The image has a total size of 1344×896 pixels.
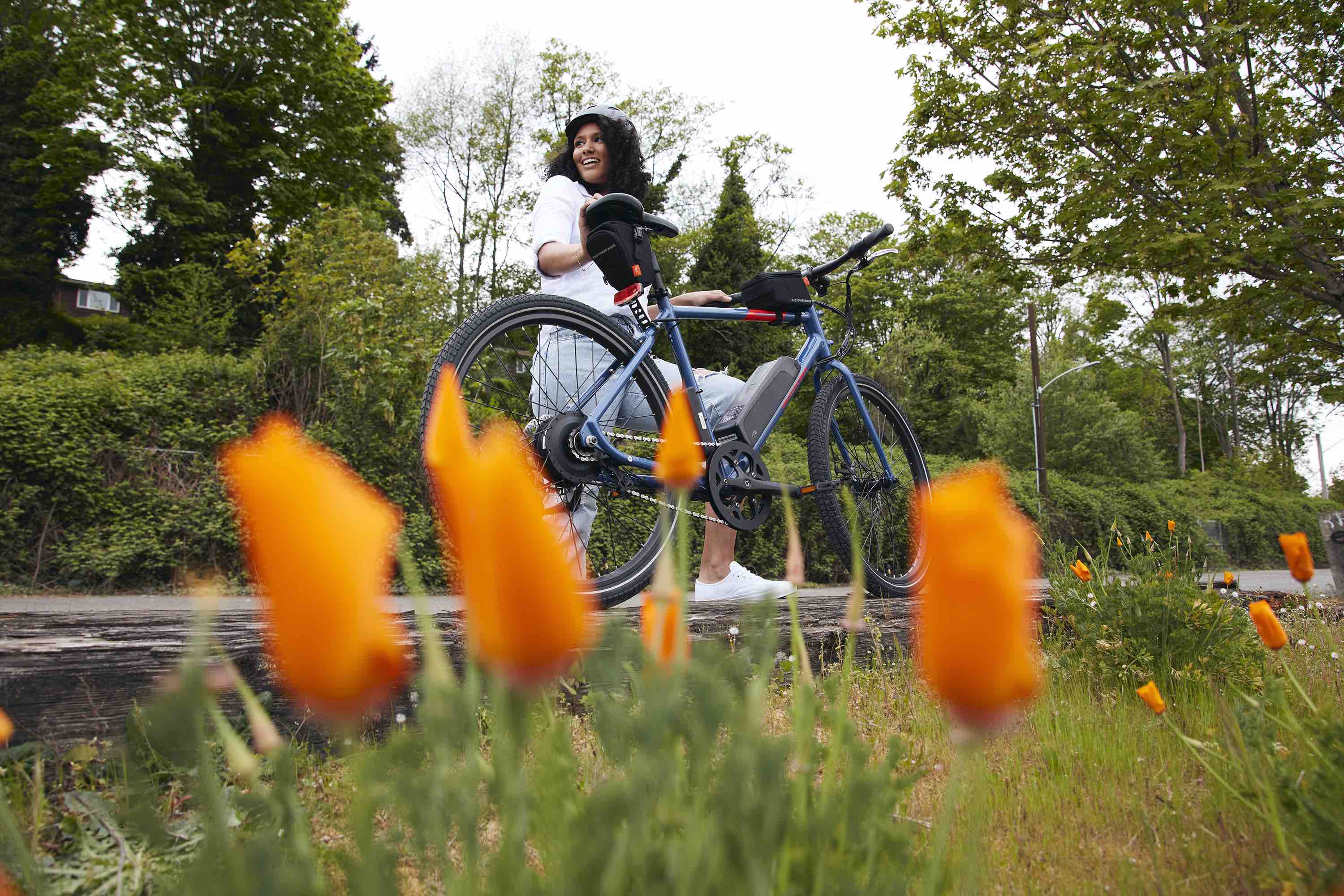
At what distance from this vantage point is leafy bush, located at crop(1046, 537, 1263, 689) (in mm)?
2619

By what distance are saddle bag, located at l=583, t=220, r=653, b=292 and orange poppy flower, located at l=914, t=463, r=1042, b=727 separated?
8.03ft

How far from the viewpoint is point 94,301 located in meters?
35.5

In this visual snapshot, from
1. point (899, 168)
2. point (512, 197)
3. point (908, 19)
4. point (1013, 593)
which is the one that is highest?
point (512, 197)

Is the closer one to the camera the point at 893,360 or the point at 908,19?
the point at 908,19

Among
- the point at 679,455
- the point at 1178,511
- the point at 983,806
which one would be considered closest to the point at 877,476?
the point at 983,806

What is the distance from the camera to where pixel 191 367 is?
7809 mm

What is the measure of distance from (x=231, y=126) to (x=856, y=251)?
787 inches

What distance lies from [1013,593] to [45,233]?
24.5 metres

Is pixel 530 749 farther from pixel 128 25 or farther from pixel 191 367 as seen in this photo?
pixel 128 25

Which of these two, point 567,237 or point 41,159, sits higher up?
point 41,159

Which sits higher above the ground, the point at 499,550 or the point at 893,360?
the point at 893,360

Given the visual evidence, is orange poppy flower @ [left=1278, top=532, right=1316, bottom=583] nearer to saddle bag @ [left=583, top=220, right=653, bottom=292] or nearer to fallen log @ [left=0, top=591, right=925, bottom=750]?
fallen log @ [left=0, top=591, right=925, bottom=750]

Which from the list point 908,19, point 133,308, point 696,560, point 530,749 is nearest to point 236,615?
point 530,749

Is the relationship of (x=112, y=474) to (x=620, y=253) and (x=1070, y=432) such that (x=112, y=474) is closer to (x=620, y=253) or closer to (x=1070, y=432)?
(x=620, y=253)
